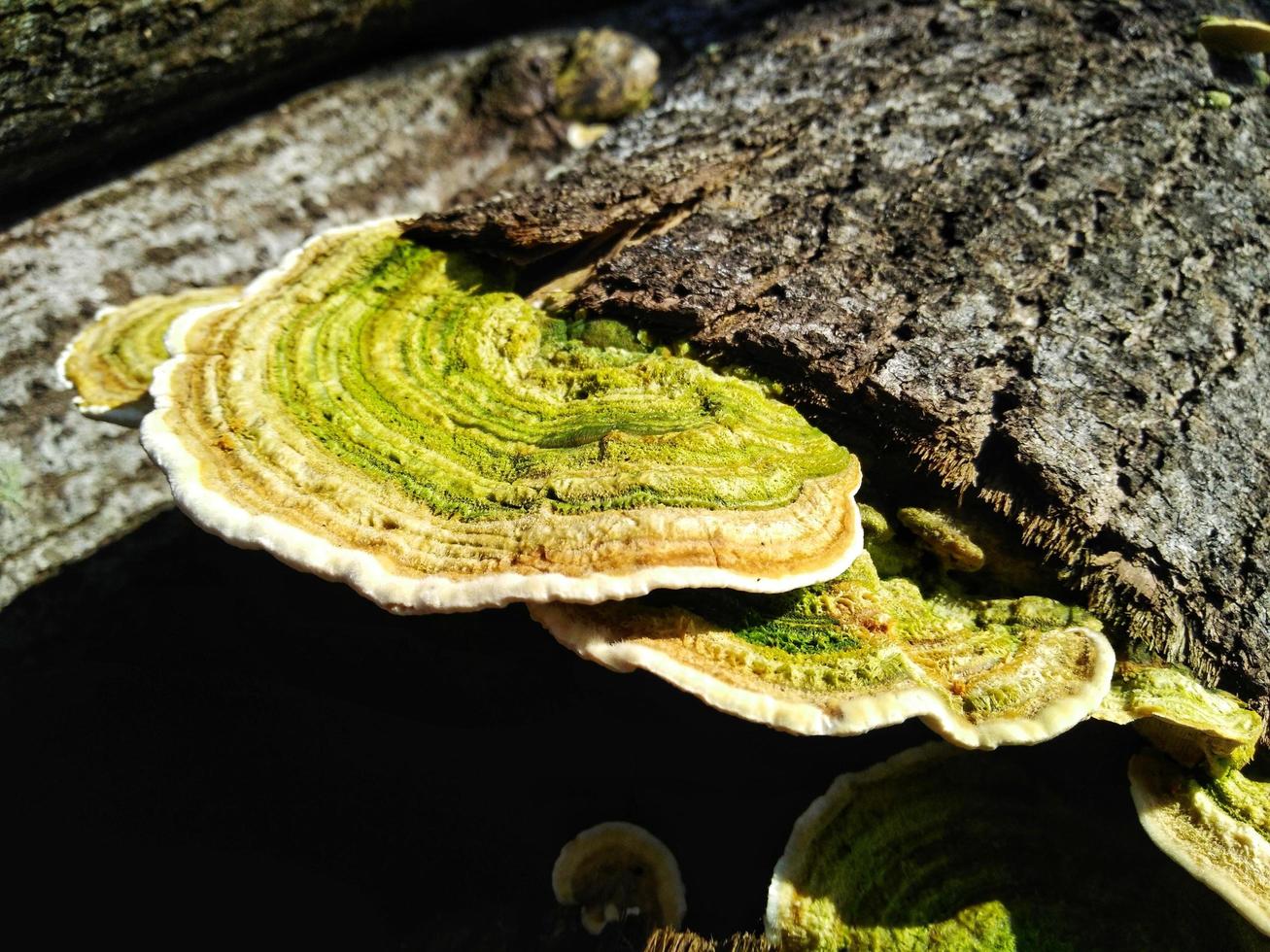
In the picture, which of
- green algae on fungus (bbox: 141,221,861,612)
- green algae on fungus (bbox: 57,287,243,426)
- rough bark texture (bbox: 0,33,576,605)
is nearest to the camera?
green algae on fungus (bbox: 141,221,861,612)

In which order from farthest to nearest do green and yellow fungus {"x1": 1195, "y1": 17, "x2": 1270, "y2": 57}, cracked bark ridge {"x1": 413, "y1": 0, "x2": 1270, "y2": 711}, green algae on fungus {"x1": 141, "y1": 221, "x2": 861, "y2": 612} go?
green and yellow fungus {"x1": 1195, "y1": 17, "x2": 1270, "y2": 57}
cracked bark ridge {"x1": 413, "y1": 0, "x2": 1270, "y2": 711}
green algae on fungus {"x1": 141, "y1": 221, "x2": 861, "y2": 612}

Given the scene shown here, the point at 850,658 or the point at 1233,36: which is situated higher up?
the point at 1233,36

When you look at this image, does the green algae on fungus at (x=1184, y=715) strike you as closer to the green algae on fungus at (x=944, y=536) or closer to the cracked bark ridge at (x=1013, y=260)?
the cracked bark ridge at (x=1013, y=260)

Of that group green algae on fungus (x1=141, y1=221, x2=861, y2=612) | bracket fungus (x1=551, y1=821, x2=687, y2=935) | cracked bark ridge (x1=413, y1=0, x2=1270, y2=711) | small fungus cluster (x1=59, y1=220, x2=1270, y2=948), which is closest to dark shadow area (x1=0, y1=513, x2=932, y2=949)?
bracket fungus (x1=551, y1=821, x2=687, y2=935)

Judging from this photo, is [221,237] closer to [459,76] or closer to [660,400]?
[459,76]

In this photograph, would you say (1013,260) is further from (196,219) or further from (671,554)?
(196,219)

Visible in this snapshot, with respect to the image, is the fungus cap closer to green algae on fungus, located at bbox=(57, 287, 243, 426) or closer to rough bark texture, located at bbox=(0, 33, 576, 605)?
green algae on fungus, located at bbox=(57, 287, 243, 426)

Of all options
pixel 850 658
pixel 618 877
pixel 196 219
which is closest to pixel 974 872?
pixel 850 658
